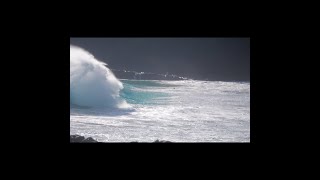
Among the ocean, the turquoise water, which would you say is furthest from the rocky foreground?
the turquoise water

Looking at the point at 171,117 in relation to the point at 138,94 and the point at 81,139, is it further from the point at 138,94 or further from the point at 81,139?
the point at 81,139

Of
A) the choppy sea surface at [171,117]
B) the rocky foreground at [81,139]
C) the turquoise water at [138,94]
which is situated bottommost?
the rocky foreground at [81,139]

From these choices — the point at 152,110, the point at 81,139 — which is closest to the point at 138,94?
the point at 152,110

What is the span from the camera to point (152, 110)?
3.28 m

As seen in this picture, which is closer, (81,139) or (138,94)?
(81,139)

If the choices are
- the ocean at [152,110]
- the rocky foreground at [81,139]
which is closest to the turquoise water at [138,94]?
the ocean at [152,110]

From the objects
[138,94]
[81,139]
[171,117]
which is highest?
[138,94]

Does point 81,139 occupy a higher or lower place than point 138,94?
lower

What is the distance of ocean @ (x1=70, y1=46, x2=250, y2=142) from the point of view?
10.5 feet

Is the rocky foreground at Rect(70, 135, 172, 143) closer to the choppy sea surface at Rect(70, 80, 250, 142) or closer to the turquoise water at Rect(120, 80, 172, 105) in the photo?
the choppy sea surface at Rect(70, 80, 250, 142)

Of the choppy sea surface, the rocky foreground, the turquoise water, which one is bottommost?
the rocky foreground

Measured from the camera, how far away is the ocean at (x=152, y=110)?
3.21 m

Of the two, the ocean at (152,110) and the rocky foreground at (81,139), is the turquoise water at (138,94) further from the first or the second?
the rocky foreground at (81,139)
